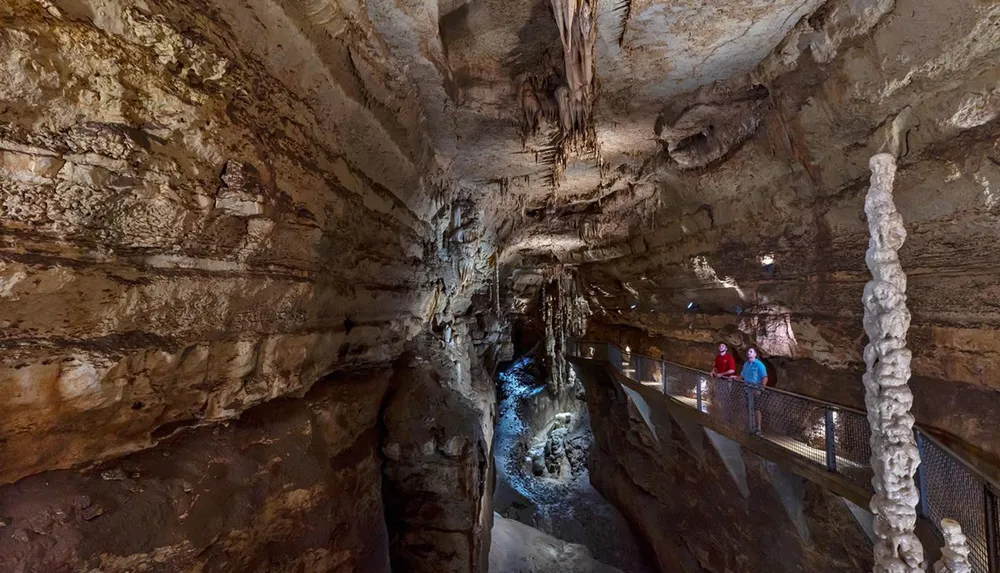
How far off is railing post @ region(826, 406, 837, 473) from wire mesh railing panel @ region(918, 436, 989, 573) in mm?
851

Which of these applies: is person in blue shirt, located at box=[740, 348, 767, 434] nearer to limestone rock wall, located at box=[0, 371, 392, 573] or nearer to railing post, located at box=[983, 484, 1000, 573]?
railing post, located at box=[983, 484, 1000, 573]

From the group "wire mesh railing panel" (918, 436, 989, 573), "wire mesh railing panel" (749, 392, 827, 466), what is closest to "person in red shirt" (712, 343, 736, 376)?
"wire mesh railing panel" (749, 392, 827, 466)

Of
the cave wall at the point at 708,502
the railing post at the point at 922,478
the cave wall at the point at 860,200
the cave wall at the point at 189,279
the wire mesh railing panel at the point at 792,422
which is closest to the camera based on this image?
the cave wall at the point at 189,279

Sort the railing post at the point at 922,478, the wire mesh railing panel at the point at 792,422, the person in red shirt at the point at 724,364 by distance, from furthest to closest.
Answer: the person in red shirt at the point at 724,364, the wire mesh railing panel at the point at 792,422, the railing post at the point at 922,478

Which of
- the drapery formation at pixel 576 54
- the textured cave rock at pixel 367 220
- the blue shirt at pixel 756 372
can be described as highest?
the drapery formation at pixel 576 54

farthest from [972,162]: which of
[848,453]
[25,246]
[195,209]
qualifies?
[25,246]

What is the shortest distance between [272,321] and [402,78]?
292 centimetres

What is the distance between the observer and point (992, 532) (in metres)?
3.19

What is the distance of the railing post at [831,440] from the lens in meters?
4.82

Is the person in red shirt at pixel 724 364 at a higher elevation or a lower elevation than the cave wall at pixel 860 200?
lower

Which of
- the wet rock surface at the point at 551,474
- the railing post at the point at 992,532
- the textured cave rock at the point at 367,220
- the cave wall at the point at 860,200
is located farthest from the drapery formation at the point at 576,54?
the wet rock surface at the point at 551,474

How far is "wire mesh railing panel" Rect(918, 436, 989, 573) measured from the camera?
334cm

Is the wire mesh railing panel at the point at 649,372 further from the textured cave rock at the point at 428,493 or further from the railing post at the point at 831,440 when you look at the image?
the textured cave rock at the point at 428,493

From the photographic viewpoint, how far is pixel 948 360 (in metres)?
4.69
